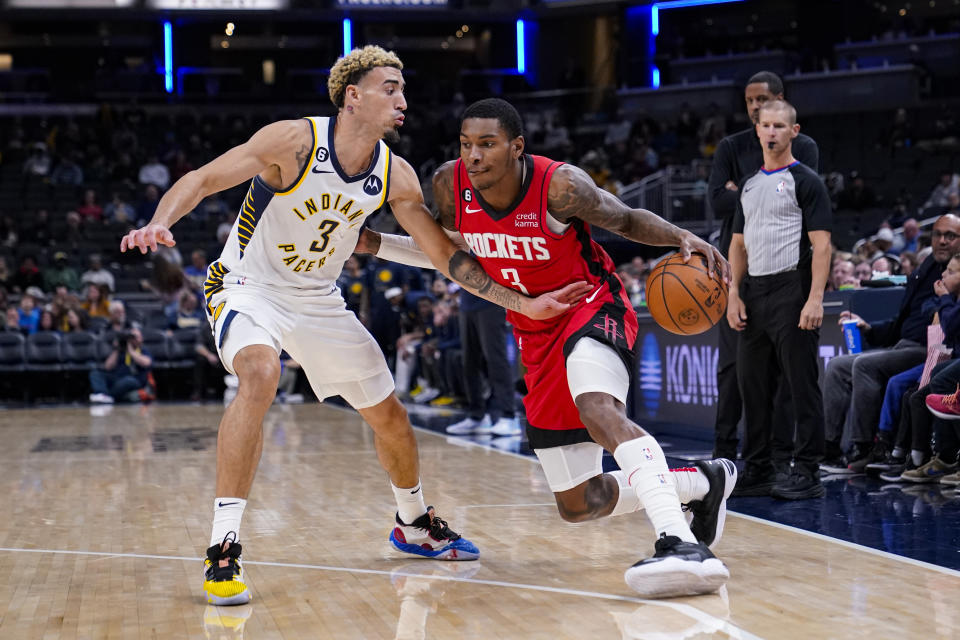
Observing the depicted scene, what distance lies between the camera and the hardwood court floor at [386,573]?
323 centimetres

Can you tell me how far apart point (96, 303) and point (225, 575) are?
43.4 ft

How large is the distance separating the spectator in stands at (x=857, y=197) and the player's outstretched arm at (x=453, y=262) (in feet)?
48.4

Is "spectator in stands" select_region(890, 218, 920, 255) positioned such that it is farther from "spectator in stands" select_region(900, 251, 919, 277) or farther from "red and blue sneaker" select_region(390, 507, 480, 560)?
"red and blue sneaker" select_region(390, 507, 480, 560)

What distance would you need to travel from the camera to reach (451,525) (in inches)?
201

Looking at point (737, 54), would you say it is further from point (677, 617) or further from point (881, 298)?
point (677, 617)

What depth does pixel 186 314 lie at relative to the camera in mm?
15492

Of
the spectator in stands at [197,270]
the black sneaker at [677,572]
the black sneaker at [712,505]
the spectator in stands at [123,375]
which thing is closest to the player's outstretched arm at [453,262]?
the black sneaker at [712,505]

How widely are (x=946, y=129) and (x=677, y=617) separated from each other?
753 inches

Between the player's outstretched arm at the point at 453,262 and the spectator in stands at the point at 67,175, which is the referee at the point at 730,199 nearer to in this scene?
the player's outstretched arm at the point at 453,262

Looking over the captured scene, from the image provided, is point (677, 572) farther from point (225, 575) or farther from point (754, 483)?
point (754, 483)

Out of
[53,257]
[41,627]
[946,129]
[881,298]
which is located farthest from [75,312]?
[946,129]

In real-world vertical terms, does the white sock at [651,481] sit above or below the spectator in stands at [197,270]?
below

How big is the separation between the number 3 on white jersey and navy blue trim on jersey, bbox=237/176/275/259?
922 millimetres

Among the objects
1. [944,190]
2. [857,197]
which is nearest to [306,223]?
[944,190]
